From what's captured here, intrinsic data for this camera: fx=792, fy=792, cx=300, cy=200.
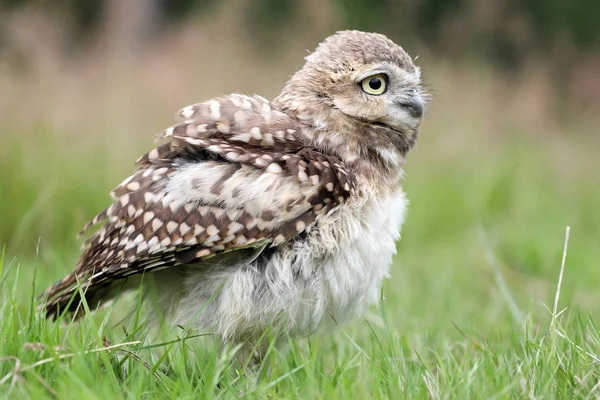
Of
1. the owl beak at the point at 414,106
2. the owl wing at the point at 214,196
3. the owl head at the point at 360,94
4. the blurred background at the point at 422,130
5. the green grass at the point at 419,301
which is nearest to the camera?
the green grass at the point at 419,301

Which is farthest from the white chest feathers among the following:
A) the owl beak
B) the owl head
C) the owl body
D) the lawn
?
the owl beak

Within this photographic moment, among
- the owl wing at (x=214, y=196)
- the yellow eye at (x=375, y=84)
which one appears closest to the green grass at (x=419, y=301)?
the owl wing at (x=214, y=196)

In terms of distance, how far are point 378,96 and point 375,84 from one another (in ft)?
0.20

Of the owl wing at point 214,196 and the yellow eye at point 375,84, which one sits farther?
the yellow eye at point 375,84

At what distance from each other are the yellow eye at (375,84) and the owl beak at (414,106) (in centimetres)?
11

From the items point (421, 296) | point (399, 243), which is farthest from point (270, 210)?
point (399, 243)

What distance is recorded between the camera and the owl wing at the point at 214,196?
10.3ft

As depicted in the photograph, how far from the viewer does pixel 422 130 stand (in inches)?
353

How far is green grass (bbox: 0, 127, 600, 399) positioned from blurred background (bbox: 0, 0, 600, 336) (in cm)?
3

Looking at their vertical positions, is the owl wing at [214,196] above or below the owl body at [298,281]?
above

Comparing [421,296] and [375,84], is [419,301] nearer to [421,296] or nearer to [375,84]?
[421,296]

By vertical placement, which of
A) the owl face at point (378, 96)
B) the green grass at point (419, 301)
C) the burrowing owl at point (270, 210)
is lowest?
the green grass at point (419, 301)

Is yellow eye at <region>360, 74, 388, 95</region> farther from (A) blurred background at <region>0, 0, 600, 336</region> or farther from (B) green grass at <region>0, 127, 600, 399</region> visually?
(B) green grass at <region>0, 127, 600, 399</region>

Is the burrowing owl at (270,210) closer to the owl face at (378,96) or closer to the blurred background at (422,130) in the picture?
the owl face at (378,96)
